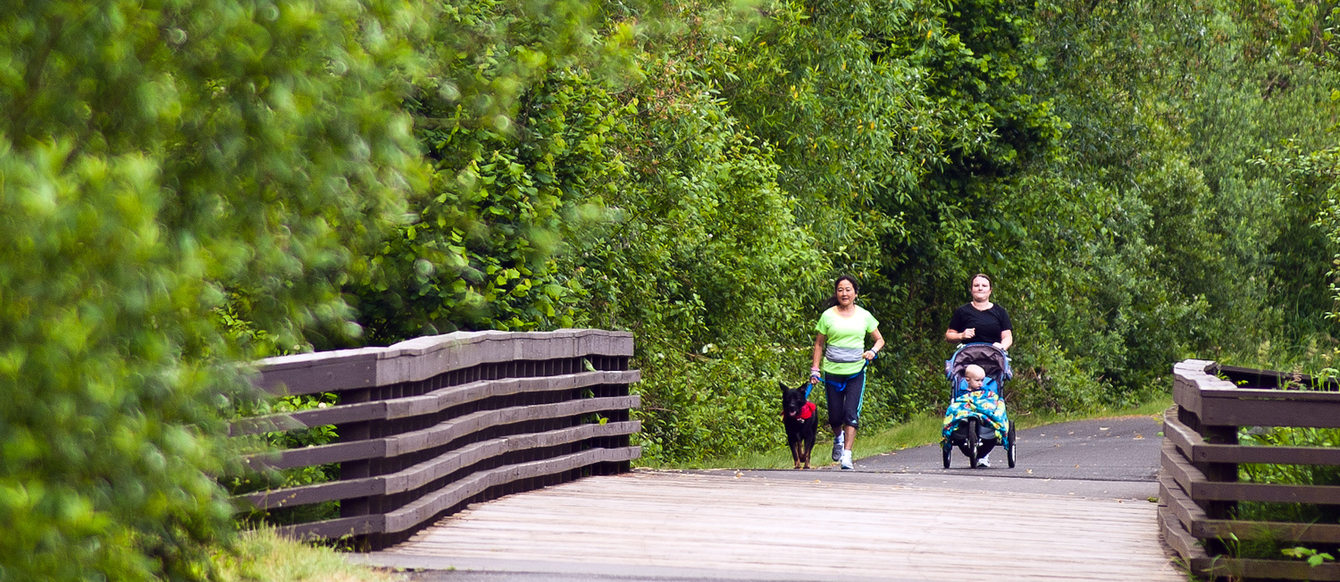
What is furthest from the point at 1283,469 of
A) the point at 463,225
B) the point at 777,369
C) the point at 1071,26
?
the point at 1071,26

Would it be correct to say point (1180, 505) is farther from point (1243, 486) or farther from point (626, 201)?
point (626, 201)

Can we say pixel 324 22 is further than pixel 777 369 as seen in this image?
No

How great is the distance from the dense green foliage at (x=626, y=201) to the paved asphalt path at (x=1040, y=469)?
1535mm

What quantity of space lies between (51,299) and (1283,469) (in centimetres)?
678

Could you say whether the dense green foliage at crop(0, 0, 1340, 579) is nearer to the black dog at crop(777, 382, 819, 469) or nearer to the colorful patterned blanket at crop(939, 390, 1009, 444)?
the black dog at crop(777, 382, 819, 469)

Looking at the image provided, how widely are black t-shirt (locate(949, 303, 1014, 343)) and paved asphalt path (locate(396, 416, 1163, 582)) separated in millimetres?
1307

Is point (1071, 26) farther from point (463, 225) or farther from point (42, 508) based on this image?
point (42, 508)

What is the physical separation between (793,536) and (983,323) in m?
7.65

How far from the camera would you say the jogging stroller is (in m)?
15.8

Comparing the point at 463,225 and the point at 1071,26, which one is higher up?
the point at 1071,26

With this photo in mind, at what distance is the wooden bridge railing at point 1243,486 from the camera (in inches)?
286

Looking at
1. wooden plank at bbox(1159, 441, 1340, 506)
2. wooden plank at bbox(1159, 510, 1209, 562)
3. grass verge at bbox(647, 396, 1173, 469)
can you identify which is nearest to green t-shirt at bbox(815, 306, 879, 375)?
grass verge at bbox(647, 396, 1173, 469)

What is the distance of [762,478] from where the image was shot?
1303cm

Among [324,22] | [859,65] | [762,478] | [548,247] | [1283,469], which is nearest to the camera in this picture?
[324,22]
